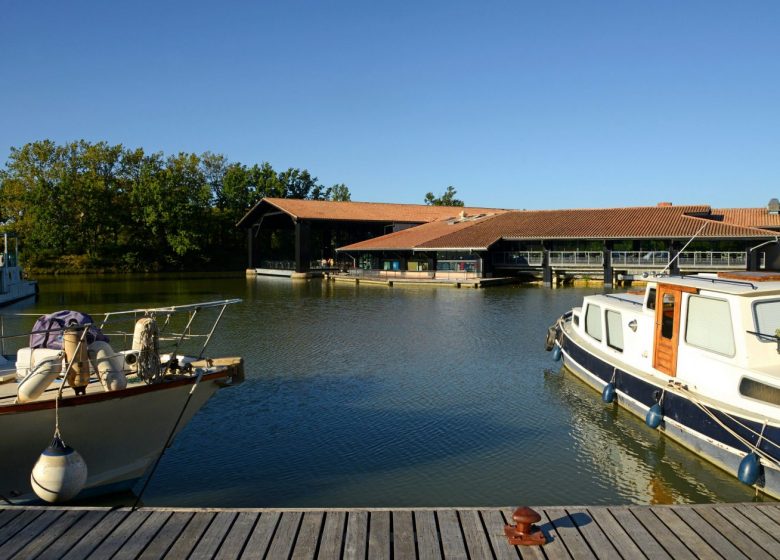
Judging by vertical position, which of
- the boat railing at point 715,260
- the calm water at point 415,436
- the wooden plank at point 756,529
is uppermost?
the boat railing at point 715,260

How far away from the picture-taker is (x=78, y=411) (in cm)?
780

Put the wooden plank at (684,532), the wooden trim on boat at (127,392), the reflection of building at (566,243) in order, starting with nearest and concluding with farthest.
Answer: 1. the wooden plank at (684,532)
2. the wooden trim on boat at (127,392)
3. the reflection of building at (566,243)

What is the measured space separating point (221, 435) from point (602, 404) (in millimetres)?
7519

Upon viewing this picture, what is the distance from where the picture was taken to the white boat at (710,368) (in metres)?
8.14

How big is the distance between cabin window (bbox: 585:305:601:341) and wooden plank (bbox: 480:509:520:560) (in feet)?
27.8

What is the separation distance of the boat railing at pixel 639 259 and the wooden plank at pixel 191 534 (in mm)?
37096

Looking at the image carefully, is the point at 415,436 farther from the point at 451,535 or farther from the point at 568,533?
the point at 568,533

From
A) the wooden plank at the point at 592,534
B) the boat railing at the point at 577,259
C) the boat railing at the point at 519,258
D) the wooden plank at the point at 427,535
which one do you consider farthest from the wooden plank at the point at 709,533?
the boat railing at the point at 519,258

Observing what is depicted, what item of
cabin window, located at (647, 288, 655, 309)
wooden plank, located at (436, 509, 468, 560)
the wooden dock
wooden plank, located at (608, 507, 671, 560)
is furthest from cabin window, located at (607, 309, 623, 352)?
wooden plank, located at (436, 509, 468, 560)

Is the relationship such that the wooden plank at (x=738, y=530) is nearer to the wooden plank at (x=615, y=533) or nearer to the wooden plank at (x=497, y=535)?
the wooden plank at (x=615, y=533)

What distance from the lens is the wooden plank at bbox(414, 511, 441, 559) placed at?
18.6 feet

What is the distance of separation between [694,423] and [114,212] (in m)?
63.9

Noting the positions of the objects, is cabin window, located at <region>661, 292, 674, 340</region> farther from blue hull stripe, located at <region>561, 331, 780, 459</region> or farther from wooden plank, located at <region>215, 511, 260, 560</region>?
wooden plank, located at <region>215, 511, 260, 560</region>

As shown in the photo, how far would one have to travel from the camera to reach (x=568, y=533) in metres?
6.05
